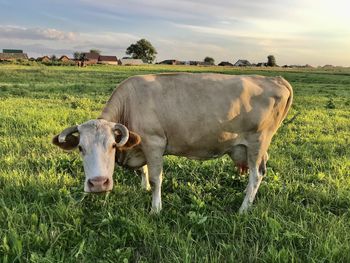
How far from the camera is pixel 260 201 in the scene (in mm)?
5656

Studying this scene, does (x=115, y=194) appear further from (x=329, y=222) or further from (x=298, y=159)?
(x=298, y=159)

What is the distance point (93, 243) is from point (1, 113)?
8.95 m

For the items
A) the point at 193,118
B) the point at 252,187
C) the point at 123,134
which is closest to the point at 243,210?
the point at 252,187

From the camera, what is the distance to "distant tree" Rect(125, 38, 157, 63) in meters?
131

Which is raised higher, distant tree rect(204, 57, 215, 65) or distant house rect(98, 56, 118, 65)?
distant tree rect(204, 57, 215, 65)

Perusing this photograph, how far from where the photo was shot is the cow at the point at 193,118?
552cm

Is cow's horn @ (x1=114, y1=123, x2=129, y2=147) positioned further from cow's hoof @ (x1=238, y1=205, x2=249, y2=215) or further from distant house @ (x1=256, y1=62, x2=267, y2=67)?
distant house @ (x1=256, y1=62, x2=267, y2=67)

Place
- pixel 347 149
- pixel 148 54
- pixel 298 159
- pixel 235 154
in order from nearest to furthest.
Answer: pixel 235 154 < pixel 298 159 < pixel 347 149 < pixel 148 54

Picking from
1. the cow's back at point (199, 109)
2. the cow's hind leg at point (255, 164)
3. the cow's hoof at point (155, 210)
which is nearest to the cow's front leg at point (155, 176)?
the cow's hoof at point (155, 210)

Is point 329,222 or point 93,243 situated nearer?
point 93,243

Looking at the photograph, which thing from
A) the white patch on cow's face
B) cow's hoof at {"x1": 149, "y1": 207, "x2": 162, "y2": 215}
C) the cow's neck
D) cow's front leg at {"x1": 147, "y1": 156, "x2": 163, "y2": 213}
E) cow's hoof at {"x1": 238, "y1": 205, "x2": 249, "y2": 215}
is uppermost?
the cow's neck

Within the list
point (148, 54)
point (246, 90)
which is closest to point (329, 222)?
point (246, 90)

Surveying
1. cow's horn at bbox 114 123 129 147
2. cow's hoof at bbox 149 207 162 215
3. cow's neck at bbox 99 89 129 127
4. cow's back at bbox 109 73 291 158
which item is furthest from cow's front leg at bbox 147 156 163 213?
cow's horn at bbox 114 123 129 147

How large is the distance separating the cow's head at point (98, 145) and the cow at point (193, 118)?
0.15 meters
